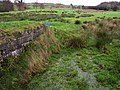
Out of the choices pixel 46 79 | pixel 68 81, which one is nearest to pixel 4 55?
pixel 46 79

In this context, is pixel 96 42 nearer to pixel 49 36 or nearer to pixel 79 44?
pixel 79 44

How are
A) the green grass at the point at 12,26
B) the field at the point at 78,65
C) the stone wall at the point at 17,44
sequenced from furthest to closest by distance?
1. the green grass at the point at 12,26
2. the field at the point at 78,65
3. the stone wall at the point at 17,44

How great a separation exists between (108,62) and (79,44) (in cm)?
371

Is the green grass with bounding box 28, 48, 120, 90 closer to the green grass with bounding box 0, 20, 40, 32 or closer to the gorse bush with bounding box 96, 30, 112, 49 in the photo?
the gorse bush with bounding box 96, 30, 112, 49

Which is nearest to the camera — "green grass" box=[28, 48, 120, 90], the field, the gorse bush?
the field

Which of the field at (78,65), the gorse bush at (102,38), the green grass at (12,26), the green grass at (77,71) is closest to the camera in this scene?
the field at (78,65)

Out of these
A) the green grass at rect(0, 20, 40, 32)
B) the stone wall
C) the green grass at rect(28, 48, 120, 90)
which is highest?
the green grass at rect(0, 20, 40, 32)

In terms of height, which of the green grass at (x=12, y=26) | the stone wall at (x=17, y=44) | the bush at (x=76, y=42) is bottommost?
the bush at (x=76, y=42)

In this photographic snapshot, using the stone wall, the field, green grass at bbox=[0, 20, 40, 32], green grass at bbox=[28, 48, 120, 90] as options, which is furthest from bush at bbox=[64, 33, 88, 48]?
green grass at bbox=[0, 20, 40, 32]

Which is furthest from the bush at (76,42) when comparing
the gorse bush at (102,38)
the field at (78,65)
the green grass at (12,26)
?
the green grass at (12,26)

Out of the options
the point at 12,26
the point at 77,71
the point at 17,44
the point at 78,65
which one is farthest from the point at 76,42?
the point at 17,44

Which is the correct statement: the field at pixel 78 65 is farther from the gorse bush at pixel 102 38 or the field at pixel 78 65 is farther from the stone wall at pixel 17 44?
the stone wall at pixel 17 44

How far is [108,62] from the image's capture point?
15773 mm

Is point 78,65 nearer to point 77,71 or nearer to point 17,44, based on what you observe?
point 77,71
